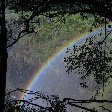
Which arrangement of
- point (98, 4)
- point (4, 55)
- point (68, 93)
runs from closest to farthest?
point (4, 55)
point (98, 4)
point (68, 93)

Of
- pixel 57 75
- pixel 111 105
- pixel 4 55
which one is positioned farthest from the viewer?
pixel 57 75

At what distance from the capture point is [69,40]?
5922cm

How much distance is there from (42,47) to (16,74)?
25.9ft

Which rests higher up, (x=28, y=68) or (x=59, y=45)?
(x=59, y=45)

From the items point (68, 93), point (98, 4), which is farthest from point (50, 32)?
point (98, 4)

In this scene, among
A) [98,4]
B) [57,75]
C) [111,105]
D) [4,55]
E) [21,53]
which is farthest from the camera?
[21,53]

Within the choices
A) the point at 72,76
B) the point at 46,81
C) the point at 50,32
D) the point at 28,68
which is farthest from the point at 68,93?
the point at 50,32

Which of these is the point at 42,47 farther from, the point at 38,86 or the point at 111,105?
→ the point at 111,105

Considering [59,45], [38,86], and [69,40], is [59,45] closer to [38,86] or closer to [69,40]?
[69,40]

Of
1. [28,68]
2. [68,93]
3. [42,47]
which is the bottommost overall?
[68,93]

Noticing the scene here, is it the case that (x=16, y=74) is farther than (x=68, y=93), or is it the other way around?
(x=16, y=74)

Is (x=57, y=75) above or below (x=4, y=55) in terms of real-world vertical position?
below

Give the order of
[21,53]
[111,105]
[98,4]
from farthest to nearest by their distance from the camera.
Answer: [21,53]
[111,105]
[98,4]

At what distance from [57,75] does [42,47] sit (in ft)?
27.9
